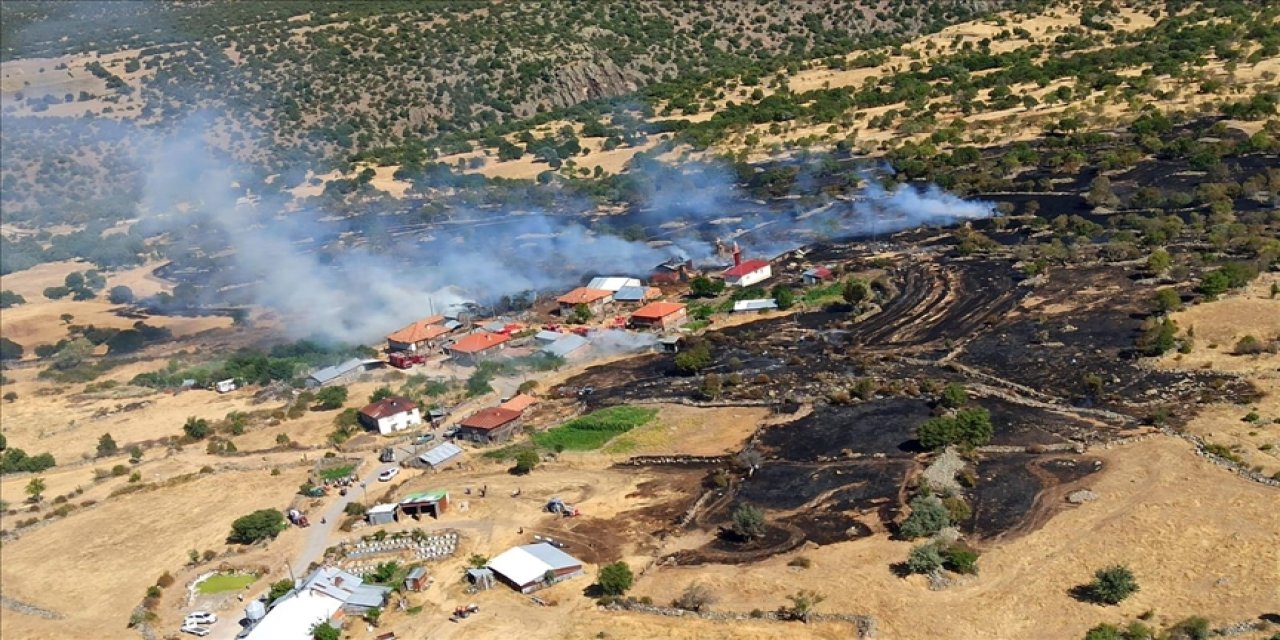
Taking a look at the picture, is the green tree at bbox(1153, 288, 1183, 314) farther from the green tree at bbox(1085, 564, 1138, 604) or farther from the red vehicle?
the red vehicle

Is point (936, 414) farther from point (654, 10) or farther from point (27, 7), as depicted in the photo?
point (27, 7)

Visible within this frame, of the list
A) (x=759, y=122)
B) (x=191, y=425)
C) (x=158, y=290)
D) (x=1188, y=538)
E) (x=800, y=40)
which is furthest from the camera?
(x=800, y=40)

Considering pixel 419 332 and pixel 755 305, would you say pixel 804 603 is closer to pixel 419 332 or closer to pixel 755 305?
pixel 755 305

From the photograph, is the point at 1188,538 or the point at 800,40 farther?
the point at 800,40

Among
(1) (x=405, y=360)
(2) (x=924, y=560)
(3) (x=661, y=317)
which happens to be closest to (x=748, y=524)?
(2) (x=924, y=560)

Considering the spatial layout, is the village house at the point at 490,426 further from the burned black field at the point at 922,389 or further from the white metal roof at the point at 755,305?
the white metal roof at the point at 755,305

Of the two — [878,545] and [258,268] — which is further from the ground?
[878,545]

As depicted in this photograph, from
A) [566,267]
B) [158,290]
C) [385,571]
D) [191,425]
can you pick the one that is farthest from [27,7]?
[385,571]
